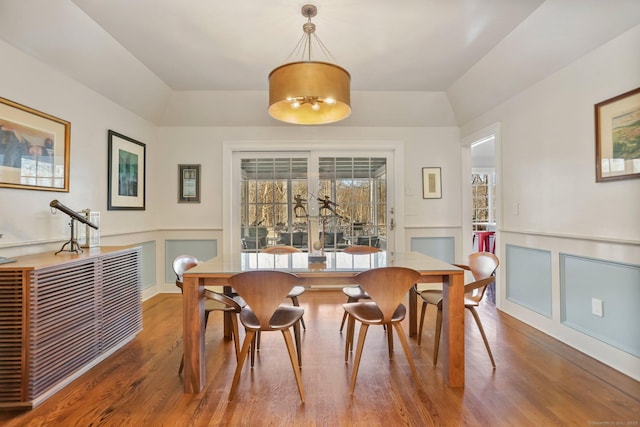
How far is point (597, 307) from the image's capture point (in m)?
2.27

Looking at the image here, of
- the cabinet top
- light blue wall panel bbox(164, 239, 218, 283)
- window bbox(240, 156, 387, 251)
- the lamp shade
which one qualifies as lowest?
light blue wall panel bbox(164, 239, 218, 283)

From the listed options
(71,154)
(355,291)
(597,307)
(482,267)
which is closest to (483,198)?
(597,307)

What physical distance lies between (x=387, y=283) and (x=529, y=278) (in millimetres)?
2012

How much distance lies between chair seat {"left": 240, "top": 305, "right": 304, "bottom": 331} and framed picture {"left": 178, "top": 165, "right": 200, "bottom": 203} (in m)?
2.54

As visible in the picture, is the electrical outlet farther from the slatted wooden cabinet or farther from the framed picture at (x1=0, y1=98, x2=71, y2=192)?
the framed picture at (x1=0, y1=98, x2=71, y2=192)

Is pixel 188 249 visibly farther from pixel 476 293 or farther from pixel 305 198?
pixel 476 293

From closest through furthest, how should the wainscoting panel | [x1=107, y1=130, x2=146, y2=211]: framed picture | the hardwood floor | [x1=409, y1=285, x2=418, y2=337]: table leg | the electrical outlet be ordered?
the hardwood floor → the electrical outlet → [x1=409, y1=285, x2=418, y2=337]: table leg → [x1=107, y1=130, x2=146, y2=211]: framed picture → the wainscoting panel

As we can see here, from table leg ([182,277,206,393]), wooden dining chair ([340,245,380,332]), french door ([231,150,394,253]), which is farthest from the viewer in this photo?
french door ([231,150,394,253])

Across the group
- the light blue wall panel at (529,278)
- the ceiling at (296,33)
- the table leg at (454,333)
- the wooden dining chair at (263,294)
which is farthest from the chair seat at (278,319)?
the light blue wall panel at (529,278)

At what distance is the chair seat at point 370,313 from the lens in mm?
1908

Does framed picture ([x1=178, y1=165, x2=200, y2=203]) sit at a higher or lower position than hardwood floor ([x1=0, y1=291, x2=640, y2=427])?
higher

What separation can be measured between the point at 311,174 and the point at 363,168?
0.73 m

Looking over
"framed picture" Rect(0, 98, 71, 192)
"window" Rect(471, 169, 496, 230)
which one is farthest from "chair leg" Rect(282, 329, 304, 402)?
"window" Rect(471, 169, 496, 230)

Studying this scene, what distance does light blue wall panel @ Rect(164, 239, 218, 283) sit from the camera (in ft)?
13.6
